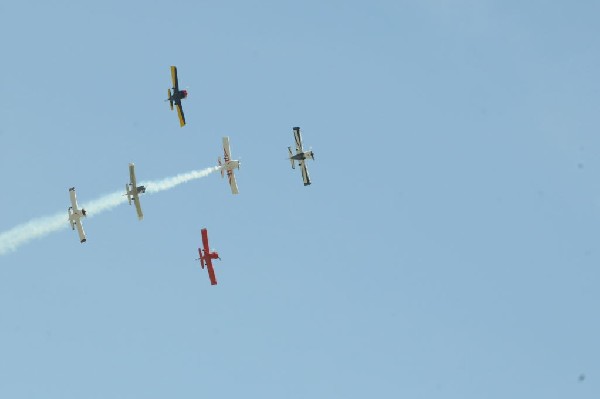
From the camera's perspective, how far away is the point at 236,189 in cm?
17475

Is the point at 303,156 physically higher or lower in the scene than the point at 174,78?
lower

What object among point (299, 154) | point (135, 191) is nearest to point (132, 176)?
point (135, 191)

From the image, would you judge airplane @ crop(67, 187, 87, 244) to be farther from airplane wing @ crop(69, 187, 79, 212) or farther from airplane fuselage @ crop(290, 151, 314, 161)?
airplane fuselage @ crop(290, 151, 314, 161)

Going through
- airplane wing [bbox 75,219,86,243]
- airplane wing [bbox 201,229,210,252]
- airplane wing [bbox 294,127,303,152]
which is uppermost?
airplane wing [bbox 294,127,303,152]

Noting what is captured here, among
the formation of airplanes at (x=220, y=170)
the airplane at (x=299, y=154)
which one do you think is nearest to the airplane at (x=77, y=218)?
the formation of airplanes at (x=220, y=170)

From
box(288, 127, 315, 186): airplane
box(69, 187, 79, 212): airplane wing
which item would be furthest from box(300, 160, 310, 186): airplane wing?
box(69, 187, 79, 212): airplane wing

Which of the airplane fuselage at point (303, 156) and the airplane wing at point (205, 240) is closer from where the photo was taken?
the airplane wing at point (205, 240)

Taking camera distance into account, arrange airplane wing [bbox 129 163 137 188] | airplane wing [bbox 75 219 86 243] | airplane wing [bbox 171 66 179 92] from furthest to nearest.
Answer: airplane wing [bbox 171 66 179 92] → airplane wing [bbox 129 163 137 188] → airplane wing [bbox 75 219 86 243]

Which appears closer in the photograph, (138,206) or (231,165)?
(138,206)

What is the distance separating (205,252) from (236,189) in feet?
45.1

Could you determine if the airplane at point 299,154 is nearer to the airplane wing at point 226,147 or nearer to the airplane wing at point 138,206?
the airplane wing at point 226,147

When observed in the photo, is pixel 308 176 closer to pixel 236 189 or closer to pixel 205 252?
pixel 236 189

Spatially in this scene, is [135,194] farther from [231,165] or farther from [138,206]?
[231,165]

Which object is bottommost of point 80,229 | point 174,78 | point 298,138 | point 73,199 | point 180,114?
point 80,229
